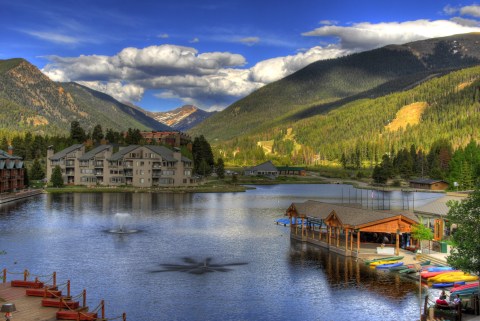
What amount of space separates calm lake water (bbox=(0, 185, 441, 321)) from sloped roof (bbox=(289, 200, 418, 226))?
4717 mm

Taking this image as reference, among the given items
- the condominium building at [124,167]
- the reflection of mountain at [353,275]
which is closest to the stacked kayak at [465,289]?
the reflection of mountain at [353,275]

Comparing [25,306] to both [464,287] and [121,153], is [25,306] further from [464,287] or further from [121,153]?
[121,153]

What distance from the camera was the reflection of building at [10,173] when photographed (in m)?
135

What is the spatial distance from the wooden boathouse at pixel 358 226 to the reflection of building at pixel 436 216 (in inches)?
148

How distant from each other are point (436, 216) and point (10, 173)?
113 m

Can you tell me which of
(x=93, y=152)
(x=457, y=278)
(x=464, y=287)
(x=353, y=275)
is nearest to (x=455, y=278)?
(x=457, y=278)

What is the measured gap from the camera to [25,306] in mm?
38062

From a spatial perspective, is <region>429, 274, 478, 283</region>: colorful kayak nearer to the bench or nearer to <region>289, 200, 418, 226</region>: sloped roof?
the bench

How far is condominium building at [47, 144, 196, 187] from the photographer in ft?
562

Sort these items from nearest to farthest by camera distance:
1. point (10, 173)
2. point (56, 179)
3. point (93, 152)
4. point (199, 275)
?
point (199, 275) < point (10, 173) < point (56, 179) < point (93, 152)

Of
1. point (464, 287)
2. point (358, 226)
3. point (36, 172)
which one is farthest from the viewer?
point (36, 172)

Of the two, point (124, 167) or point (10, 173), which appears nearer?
point (10, 173)

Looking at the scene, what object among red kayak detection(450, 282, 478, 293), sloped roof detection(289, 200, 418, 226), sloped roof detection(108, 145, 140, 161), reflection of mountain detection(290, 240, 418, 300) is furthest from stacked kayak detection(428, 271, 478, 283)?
sloped roof detection(108, 145, 140, 161)

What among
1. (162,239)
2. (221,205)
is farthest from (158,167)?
(162,239)
